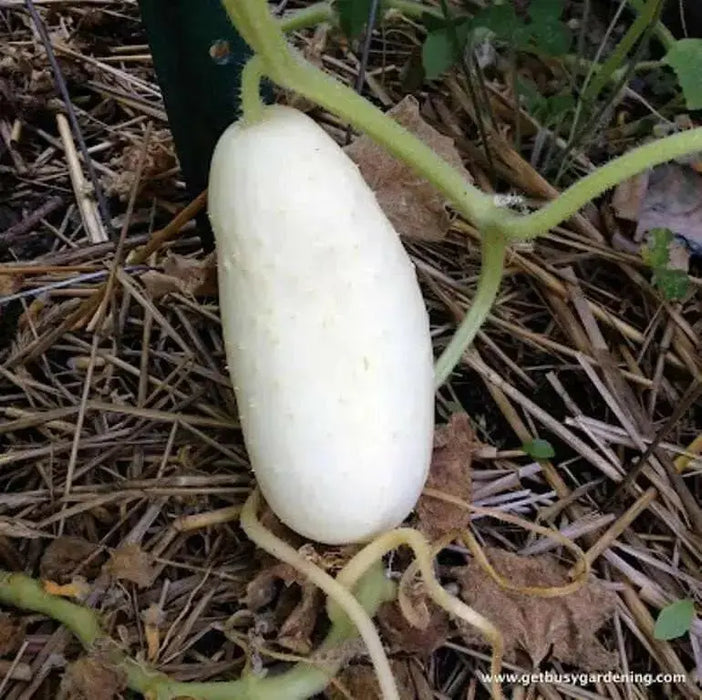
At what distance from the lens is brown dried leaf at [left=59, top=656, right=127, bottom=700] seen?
3.10 feet

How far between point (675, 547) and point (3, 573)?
2.12 ft

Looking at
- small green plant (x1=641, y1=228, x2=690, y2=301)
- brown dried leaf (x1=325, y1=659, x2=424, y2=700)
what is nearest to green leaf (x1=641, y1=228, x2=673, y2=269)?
small green plant (x1=641, y1=228, x2=690, y2=301)

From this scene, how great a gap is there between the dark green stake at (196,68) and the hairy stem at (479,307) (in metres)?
0.30

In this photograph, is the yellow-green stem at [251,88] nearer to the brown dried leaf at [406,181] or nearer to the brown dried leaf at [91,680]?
the brown dried leaf at [406,181]

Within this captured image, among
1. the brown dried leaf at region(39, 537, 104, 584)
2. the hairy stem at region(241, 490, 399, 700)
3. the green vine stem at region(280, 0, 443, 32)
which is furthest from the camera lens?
the green vine stem at region(280, 0, 443, 32)

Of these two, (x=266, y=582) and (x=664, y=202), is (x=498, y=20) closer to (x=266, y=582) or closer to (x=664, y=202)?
(x=664, y=202)

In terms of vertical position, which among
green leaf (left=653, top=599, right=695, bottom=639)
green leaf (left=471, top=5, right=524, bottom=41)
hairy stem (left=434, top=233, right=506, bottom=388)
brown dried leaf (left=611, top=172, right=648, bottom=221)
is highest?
green leaf (left=471, top=5, right=524, bottom=41)

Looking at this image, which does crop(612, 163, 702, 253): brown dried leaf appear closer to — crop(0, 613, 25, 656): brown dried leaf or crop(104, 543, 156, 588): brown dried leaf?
crop(104, 543, 156, 588): brown dried leaf

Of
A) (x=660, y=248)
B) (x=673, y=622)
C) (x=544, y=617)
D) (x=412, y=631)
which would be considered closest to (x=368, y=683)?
(x=412, y=631)

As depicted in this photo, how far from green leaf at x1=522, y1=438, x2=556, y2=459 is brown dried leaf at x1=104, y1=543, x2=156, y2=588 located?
1.30ft

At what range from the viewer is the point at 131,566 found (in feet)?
3.32

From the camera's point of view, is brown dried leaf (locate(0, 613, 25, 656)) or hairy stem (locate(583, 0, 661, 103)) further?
hairy stem (locate(583, 0, 661, 103))

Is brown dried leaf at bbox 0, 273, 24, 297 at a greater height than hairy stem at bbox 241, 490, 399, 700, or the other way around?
brown dried leaf at bbox 0, 273, 24, 297

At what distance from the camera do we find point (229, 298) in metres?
0.99
